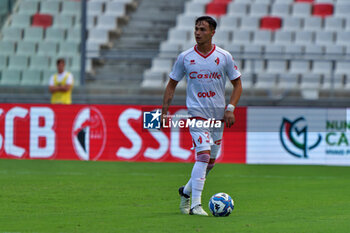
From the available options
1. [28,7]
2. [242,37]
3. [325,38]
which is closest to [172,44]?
[242,37]

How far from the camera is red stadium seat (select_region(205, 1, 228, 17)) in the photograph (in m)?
24.7

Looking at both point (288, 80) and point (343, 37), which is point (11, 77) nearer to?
point (288, 80)

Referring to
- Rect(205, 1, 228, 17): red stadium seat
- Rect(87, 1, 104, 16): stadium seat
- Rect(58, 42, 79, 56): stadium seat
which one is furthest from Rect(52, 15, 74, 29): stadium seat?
Rect(205, 1, 228, 17): red stadium seat

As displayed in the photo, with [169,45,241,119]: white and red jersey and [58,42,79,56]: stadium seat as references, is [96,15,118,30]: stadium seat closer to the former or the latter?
[58,42,79,56]: stadium seat

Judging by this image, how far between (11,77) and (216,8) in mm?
6876

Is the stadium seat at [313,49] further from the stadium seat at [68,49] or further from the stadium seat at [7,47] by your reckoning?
the stadium seat at [7,47]

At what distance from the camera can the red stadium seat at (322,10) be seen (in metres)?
23.6

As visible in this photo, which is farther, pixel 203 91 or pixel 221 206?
pixel 203 91

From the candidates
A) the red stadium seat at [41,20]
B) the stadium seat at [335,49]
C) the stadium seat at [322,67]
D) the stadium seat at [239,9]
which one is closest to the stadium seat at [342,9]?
the stadium seat at [335,49]

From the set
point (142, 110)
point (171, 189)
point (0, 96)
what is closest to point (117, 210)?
point (171, 189)

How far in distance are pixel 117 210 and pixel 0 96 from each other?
13.3 metres

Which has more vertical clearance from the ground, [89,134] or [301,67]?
[301,67]

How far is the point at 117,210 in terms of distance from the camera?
8703 mm

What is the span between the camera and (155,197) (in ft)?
33.8
